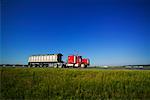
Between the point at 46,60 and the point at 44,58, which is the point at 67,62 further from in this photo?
the point at 44,58

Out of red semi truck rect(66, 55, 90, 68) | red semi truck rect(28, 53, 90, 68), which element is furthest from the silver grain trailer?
red semi truck rect(66, 55, 90, 68)

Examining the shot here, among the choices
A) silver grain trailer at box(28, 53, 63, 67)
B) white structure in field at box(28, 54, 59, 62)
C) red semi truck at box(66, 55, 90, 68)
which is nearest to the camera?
silver grain trailer at box(28, 53, 63, 67)

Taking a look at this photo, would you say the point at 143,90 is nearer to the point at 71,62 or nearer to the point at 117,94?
the point at 117,94

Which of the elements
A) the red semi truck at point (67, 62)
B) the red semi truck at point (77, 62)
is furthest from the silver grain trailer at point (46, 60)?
the red semi truck at point (77, 62)

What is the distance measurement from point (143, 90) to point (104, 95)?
358cm

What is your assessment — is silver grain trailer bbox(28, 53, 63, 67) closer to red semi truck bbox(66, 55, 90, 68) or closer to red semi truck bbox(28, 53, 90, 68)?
red semi truck bbox(28, 53, 90, 68)

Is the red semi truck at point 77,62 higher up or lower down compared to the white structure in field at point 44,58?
lower down

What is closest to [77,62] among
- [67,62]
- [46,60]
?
[67,62]

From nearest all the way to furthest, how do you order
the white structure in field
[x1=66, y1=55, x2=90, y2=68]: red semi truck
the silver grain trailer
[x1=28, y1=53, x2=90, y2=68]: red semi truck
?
[x1=28, y1=53, x2=90, y2=68]: red semi truck
the silver grain trailer
the white structure in field
[x1=66, y1=55, x2=90, y2=68]: red semi truck

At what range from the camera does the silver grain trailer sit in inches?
1905

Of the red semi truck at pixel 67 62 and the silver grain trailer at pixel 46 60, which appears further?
the silver grain trailer at pixel 46 60

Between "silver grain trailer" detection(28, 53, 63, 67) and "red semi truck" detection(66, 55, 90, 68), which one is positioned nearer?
"silver grain trailer" detection(28, 53, 63, 67)

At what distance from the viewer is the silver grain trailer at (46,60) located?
48394 mm

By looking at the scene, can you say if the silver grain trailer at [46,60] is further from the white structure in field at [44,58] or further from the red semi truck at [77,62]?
the red semi truck at [77,62]
